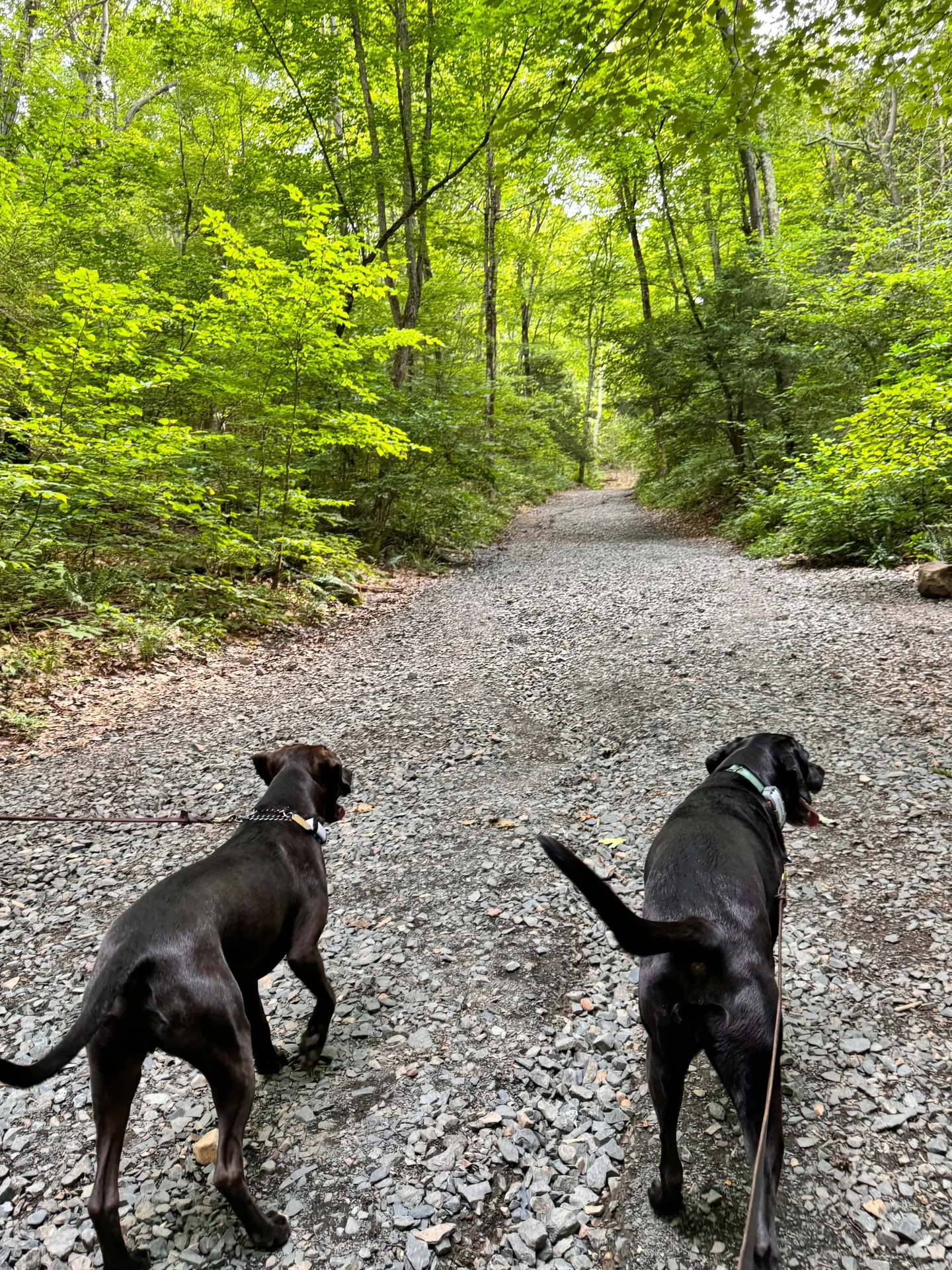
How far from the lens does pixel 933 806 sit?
146 inches

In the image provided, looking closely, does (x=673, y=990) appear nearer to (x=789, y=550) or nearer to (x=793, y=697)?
(x=793, y=697)

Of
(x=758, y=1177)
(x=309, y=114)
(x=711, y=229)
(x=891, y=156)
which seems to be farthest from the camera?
(x=711, y=229)

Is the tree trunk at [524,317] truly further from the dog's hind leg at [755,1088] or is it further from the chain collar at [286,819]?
the dog's hind leg at [755,1088]

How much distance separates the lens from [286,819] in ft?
8.46

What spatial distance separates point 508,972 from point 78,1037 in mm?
1791

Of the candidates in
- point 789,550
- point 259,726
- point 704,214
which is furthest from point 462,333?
point 259,726

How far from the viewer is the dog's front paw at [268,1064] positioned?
7.98 feet

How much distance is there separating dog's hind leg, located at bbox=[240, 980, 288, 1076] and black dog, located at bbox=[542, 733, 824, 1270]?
1393 mm

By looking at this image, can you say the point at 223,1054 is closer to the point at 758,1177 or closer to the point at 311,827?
the point at 311,827

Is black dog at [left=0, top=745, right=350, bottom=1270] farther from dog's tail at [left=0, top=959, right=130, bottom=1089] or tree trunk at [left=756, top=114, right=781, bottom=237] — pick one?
tree trunk at [left=756, top=114, right=781, bottom=237]

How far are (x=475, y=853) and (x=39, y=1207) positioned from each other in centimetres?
235

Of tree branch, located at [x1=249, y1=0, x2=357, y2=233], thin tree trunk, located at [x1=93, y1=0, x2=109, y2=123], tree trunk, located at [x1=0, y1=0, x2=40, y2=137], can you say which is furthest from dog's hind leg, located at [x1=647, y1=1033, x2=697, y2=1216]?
thin tree trunk, located at [x1=93, y1=0, x2=109, y2=123]

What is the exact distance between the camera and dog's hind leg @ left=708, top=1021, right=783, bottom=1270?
1.59 m

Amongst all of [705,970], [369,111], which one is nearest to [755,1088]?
[705,970]
